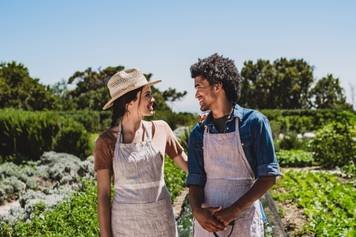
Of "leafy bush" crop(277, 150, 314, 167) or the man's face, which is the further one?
"leafy bush" crop(277, 150, 314, 167)

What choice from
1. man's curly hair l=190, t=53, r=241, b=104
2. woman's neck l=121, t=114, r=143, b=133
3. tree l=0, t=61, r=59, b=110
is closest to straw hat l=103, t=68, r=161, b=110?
woman's neck l=121, t=114, r=143, b=133

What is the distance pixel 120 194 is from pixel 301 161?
13271mm

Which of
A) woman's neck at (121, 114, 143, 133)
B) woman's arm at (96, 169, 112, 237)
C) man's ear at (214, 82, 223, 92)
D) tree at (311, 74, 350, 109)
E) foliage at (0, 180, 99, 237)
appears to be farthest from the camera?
tree at (311, 74, 350, 109)

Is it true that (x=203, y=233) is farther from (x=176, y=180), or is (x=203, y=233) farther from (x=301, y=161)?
(x=301, y=161)

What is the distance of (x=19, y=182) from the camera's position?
33.3 feet

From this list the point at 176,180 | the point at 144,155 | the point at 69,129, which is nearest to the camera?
the point at 144,155

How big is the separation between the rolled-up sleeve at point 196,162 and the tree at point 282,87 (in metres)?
56.7

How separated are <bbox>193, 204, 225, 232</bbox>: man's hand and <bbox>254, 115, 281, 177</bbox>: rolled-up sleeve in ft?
1.02

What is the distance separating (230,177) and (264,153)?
25 cm

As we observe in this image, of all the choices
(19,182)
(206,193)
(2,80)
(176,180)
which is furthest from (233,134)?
(2,80)

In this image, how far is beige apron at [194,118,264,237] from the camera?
266 cm

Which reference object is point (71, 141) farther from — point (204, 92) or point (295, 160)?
point (204, 92)

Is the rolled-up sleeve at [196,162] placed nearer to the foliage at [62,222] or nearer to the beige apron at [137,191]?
the beige apron at [137,191]

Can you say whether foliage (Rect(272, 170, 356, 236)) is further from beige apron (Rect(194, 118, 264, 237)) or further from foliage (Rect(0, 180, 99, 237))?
beige apron (Rect(194, 118, 264, 237))
